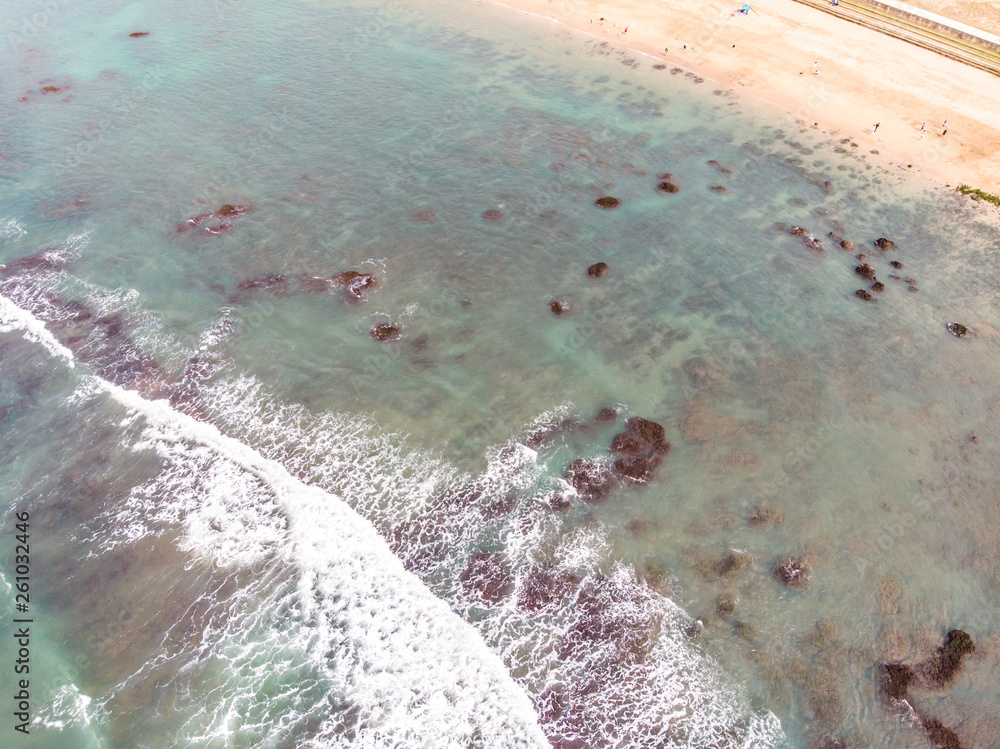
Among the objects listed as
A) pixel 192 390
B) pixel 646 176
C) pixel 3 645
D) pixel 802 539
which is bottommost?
pixel 3 645

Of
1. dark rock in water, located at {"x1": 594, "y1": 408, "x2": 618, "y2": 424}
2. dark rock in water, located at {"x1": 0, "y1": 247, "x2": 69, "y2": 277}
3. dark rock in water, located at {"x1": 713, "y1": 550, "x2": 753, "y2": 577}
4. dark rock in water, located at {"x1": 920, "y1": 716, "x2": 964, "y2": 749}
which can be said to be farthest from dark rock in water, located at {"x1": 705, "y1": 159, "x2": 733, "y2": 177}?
dark rock in water, located at {"x1": 0, "y1": 247, "x2": 69, "y2": 277}

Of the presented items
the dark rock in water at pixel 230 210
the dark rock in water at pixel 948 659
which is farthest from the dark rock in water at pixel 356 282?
the dark rock in water at pixel 948 659

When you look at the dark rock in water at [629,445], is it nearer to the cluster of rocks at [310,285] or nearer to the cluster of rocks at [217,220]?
the cluster of rocks at [310,285]

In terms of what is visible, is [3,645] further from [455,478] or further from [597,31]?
[597,31]

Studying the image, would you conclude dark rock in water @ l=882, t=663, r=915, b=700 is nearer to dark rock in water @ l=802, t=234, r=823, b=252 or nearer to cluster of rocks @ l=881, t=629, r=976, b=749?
cluster of rocks @ l=881, t=629, r=976, b=749

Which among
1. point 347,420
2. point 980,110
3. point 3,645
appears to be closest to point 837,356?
point 347,420

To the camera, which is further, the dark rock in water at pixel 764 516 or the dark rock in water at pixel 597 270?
the dark rock in water at pixel 597 270
